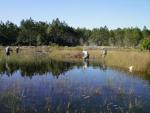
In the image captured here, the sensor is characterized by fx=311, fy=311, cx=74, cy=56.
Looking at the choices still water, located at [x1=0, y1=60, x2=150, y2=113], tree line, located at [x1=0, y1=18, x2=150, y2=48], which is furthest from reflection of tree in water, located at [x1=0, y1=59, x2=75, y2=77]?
tree line, located at [x1=0, y1=18, x2=150, y2=48]

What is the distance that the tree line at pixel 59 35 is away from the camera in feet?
317

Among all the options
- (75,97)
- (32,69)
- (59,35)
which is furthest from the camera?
(59,35)

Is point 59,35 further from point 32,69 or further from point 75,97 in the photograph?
point 75,97

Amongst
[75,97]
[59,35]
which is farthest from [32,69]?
[59,35]

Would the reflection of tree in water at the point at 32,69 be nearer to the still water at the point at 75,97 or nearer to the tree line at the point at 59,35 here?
the still water at the point at 75,97

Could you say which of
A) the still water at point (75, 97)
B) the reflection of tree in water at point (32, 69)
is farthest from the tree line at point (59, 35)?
the still water at point (75, 97)

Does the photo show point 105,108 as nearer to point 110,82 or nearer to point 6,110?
point 6,110

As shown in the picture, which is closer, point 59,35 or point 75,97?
point 75,97

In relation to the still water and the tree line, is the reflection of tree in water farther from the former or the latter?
the tree line

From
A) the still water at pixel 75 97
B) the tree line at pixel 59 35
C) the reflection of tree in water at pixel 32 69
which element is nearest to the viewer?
the still water at pixel 75 97

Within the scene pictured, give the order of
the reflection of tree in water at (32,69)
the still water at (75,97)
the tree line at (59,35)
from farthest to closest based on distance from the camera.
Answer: the tree line at (59,35) < the reflection of tree in water at (32,69) < the still water at (75,97)

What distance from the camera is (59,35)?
364 ft

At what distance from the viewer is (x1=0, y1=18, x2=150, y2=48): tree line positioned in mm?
96694

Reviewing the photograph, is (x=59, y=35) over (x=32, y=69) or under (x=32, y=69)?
over
